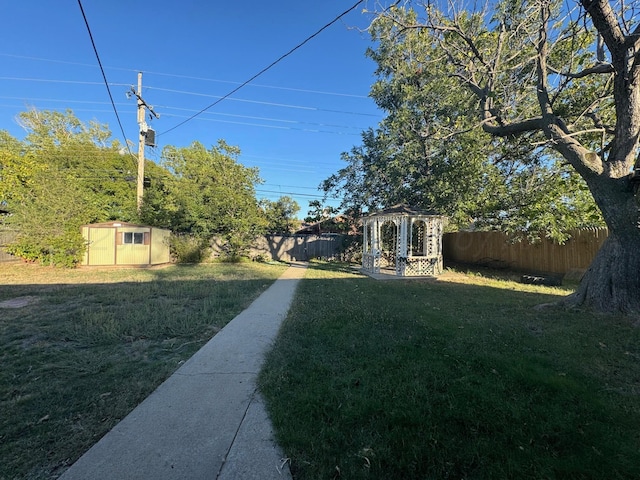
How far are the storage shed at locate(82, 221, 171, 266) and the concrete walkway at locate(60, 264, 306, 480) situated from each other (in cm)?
1395

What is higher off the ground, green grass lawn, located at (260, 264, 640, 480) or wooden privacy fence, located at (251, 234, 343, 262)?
wooden privacy fence, located at (251, 234, 343, 262)

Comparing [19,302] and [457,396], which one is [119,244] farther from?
[457,396]

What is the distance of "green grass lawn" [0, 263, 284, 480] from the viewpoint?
2266mm

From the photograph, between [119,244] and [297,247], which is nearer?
[119,244]

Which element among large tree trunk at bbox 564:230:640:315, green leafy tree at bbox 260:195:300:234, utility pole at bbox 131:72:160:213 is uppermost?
utility pole at bbox 131:72:160:213

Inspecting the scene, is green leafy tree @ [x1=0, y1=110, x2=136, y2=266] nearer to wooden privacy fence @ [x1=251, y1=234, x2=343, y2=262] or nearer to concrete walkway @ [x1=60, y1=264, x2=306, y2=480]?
wooden privacy fence @ [x1=251, y1=234, x2=343, y2=262]

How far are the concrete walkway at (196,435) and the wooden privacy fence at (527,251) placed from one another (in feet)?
40.0

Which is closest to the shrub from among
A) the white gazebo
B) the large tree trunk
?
the white gazebo

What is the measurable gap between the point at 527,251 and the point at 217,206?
15818 millimetres

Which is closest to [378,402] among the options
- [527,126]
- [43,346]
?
[43,346]

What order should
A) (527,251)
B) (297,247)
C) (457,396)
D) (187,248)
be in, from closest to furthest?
(457,396), (527,251), (187,248), (297,247)

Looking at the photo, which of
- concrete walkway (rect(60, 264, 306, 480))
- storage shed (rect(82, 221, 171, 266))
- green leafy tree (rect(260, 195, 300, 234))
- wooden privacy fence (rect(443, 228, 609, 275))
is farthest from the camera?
green leafy tree (rect(260, 195, 300, 234))

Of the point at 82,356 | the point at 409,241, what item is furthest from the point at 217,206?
the point at 82,356

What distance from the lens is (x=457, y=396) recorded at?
9.13ft
